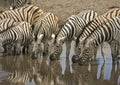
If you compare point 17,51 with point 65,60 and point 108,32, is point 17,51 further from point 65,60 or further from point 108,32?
point 108,32

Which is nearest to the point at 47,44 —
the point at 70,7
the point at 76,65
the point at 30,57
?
the point at 30,57

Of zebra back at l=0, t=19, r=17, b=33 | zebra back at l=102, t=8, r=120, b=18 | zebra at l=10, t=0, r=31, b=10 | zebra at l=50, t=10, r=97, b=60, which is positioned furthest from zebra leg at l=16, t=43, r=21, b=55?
zebra at l=10, t=0, r=31, b=10

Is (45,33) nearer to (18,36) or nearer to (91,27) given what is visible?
(18,36)

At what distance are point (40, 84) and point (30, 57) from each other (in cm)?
369

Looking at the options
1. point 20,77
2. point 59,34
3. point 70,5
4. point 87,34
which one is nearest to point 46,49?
point 59,34

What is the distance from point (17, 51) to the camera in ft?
49.4

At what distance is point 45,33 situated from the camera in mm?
15359

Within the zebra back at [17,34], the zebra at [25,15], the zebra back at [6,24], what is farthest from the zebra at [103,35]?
the zebra at [25,15]

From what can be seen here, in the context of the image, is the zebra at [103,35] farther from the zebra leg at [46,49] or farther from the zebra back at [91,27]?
the zebra leg at [46,49]

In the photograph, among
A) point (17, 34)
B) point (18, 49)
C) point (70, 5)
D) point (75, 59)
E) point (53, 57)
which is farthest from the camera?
point (70, 5)

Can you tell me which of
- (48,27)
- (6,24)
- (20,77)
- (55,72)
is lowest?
(20,77)

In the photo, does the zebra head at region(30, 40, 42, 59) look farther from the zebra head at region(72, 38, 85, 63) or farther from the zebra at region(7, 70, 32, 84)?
the zebra at region(7, 70, 32, 84)

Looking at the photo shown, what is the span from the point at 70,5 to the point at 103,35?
9.18m

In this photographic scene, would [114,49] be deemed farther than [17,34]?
No
